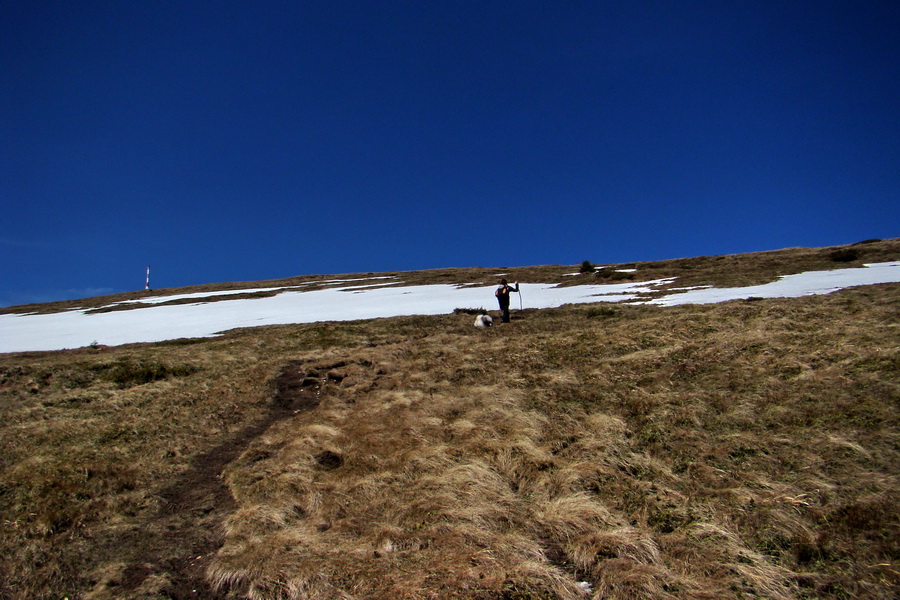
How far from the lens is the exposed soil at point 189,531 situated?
630 centimetres

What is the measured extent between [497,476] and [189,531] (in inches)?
229

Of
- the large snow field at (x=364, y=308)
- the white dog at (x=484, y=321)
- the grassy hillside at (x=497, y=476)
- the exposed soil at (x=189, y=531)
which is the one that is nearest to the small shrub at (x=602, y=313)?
the large snow field at (x=364, y=308)

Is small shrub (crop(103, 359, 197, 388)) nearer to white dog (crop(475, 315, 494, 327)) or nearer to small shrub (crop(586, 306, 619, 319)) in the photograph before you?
white dog (crop(475, 315, 494, 327))

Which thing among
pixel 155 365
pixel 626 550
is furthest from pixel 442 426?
pixel 155 365

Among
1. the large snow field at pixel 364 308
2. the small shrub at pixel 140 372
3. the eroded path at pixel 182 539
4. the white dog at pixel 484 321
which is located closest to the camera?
the eroded path at pixel 182 539

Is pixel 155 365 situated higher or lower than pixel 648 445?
higher

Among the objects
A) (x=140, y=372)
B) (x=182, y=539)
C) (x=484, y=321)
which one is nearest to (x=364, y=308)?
(x=484, y=321)

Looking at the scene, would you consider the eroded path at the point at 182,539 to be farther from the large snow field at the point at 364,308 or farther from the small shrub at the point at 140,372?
the large snow field at the point at 364,308

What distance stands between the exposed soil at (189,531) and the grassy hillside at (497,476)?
45 millimetres

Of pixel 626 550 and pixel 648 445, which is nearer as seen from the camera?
pixel 626 550

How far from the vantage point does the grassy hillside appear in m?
5.87

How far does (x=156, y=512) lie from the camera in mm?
8516

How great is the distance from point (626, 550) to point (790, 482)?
3359 millimetres

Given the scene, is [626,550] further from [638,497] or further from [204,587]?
[204,587]
